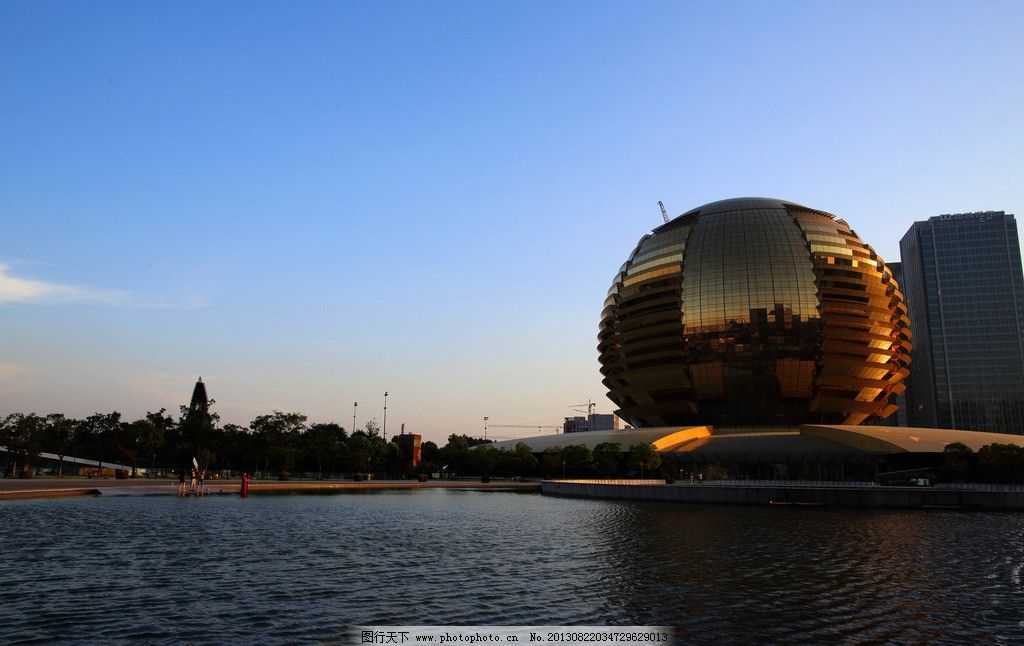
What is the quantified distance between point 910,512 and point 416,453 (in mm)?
95868

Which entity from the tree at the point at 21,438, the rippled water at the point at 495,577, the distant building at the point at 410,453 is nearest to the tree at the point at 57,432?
the tree at the point at 21,438

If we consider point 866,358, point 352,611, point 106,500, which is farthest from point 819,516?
point 866,358

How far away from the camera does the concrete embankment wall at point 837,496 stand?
57312 millimetres

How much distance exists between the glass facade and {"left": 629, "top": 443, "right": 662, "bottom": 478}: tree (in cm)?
2504

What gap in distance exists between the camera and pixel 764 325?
118 m

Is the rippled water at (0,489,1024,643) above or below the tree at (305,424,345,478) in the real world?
below

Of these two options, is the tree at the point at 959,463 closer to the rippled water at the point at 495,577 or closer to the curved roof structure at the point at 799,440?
the curved roof structure at the point at 799,440

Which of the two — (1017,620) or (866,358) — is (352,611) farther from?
(866,358)

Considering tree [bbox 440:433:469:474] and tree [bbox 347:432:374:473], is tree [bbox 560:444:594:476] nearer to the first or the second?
tree [bbox 440:433:469:474]

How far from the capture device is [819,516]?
5078 centimetres

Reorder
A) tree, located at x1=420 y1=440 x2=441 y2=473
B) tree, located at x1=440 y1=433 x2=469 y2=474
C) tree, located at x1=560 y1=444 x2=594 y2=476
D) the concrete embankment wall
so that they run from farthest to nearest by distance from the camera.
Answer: tree, located at x1=420 y1=440 x2=441 y2=473 < tree, located at x1=440 y1=433 x2=469 y2=474 < tree, located at x1=560 y1=444 x2=594 y2=476 < the concrete embankment wall

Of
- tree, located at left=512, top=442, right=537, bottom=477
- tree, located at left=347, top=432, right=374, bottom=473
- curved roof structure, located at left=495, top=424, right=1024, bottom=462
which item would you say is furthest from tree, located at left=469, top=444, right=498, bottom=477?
tree, located at left=347, top=432, right=374, bottom=473

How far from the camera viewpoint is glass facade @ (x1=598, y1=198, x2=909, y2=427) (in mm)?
118188

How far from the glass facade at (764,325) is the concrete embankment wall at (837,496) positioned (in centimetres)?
5292
